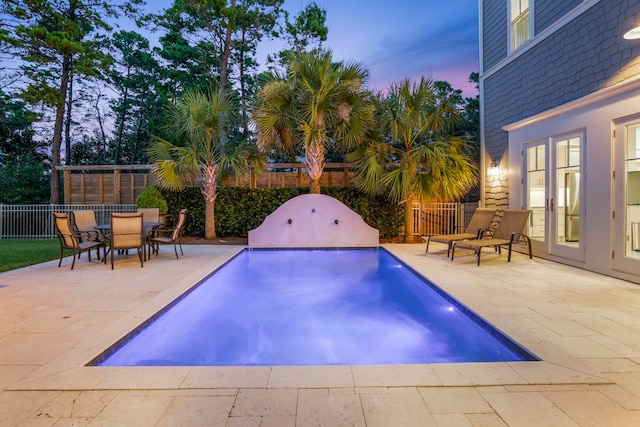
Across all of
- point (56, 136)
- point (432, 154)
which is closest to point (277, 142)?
point (432, 154)

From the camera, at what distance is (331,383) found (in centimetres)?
241

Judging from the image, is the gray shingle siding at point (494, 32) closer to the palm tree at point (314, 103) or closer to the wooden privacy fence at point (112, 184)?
the palm tree at point (314, 103)

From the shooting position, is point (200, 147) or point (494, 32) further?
point (200, 147)

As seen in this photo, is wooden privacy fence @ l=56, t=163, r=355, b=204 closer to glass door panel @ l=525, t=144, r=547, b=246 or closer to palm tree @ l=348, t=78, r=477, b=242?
palm tree @ l=348, t=78, r=477, b=242

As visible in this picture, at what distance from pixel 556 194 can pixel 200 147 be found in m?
8.79

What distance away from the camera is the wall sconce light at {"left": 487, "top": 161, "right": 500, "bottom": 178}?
9.46 metres

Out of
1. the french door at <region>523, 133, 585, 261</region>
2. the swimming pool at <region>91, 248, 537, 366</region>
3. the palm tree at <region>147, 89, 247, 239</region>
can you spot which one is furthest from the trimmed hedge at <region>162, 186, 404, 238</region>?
the swimming pool at <region>91, 248, 537, 366</region>

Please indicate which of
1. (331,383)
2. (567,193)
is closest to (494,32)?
(567,193)

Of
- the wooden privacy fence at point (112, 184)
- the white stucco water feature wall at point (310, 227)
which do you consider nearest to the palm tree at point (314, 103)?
the white stucco water feature wall at point (310, 227)

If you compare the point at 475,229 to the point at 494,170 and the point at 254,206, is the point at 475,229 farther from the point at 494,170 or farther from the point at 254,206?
the point at 254,206

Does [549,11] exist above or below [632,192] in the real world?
above

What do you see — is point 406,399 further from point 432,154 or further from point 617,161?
point 432,154

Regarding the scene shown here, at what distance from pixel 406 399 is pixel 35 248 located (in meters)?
10.9

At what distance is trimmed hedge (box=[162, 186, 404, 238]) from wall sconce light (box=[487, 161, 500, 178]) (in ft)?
8.83
